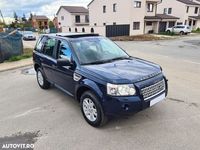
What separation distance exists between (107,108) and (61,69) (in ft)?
5.63

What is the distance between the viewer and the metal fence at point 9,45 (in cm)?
1091

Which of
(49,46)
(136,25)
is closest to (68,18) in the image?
(136,25)

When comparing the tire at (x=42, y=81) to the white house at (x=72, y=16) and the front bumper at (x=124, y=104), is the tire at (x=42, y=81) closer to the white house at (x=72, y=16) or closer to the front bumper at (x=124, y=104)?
the front bumper at (x=124, y=104)

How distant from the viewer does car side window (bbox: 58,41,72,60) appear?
14.0ft

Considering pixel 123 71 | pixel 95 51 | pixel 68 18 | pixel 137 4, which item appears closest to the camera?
pixel 123 71

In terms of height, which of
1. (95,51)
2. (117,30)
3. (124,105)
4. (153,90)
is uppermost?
(117,30)

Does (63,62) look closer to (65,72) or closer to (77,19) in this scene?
(65,72)

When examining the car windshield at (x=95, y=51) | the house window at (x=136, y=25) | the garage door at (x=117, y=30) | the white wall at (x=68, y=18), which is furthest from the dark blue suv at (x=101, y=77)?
→ the white wall at (x=68, y=18)

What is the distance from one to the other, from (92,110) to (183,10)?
→ 4037 cm

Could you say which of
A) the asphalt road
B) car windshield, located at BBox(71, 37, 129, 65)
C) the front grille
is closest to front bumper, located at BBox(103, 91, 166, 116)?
the front grille

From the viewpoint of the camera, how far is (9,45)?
37.4 ft

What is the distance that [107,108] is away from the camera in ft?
11.1

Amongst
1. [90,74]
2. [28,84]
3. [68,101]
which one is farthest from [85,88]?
[28,84]

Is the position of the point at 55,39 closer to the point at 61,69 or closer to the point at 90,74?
the point at 61,69
